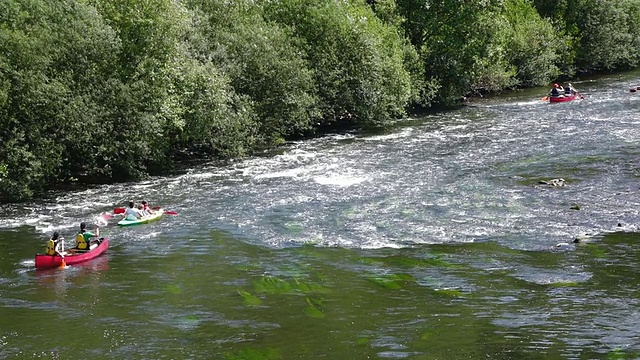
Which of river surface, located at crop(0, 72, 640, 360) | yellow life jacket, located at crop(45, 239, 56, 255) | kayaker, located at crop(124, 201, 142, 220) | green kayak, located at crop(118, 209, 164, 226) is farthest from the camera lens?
kayaker, located at crop(124, 201, 142, 220)

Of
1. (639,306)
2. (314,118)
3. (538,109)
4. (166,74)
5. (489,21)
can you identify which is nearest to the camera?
(639,306)

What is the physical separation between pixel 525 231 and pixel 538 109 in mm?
31035

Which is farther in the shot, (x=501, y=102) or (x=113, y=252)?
(x=501, y=102)

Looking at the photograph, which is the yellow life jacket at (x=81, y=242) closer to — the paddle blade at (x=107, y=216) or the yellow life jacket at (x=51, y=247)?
the yellow life jacket at (x=51, y=247)

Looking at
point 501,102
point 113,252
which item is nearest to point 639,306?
point 113,252

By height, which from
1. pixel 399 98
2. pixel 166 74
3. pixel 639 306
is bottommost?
pixel 639 306

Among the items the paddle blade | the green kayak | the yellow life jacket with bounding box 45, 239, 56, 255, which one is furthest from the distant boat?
the yellow life jacket with bounding box 45, 239, 56, 255

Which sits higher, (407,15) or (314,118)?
(407,15)

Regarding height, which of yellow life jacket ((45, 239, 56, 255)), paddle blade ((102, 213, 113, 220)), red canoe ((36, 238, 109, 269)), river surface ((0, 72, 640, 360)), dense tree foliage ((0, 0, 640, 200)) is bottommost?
river surface ((0, 72, 640, 360))

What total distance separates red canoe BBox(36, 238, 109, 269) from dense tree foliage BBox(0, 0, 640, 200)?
880 centimetres

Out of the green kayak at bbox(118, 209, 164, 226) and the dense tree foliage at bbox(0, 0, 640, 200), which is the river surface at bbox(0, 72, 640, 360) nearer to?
the green kayak at bbox(118, 209, 164, 226)

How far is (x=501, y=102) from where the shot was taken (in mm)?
60844

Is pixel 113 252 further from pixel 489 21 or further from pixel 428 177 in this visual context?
pixel 489 21

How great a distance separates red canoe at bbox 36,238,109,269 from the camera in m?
24.2
